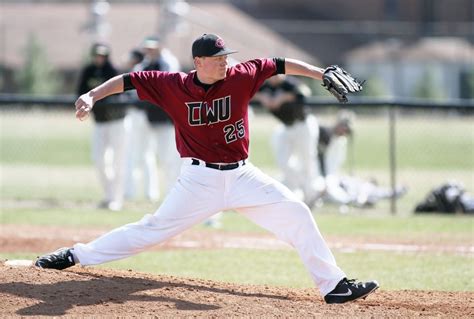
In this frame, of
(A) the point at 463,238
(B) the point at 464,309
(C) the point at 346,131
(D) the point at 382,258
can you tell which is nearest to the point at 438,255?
(D) the point at 382,258

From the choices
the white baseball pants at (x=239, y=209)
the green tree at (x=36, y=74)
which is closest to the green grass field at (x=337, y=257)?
the white baseball pants at (x=239, y=209)

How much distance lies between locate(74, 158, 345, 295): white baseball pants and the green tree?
33339 millimetres

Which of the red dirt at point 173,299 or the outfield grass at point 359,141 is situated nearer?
the red dirt at point 173,299

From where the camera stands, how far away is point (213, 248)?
10.6m

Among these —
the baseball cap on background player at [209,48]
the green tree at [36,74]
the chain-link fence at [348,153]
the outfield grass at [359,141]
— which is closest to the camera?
the baseball cap on background player at [209,48]

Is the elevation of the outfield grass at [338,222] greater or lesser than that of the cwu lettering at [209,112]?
lesser

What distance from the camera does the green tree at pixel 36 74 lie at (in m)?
39.8

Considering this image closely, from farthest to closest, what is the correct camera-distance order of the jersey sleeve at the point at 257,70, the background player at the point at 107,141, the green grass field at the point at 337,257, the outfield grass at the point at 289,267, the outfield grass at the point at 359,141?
the outfield grass at the point at 359,141 < the background player at the point at 107,141 < the green grass field at the point at 337,257 < the outfield grass at the point at 289,267 < the jersey sleeve at the point at 257,70

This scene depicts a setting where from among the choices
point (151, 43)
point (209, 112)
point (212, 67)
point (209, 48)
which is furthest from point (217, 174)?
point (151, 43)

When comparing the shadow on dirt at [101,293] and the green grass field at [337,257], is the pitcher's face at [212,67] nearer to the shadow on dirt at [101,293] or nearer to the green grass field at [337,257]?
the shadow on dirt at [101,293]

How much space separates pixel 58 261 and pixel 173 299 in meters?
1.09

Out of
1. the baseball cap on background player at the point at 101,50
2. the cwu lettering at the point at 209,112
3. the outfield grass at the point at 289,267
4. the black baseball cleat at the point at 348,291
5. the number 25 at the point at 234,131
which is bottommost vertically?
the outfield grass at the point at 289,267

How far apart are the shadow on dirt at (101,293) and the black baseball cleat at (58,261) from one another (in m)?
0.25

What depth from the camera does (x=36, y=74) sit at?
40000mm
